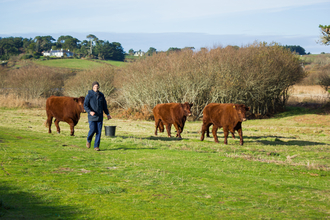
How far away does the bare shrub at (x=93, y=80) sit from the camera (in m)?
45.2

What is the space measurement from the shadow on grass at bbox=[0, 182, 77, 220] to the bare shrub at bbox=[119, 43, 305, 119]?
2863cm

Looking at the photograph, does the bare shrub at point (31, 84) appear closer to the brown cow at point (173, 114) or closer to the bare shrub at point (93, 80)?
the bare shrub at point (93, 80)

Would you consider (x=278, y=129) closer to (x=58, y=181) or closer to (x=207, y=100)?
(x=207, y=100)

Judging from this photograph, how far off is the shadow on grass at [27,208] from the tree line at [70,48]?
110530 millimetres

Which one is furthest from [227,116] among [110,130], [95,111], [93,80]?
[93,80]

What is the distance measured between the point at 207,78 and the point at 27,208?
98.7 ft

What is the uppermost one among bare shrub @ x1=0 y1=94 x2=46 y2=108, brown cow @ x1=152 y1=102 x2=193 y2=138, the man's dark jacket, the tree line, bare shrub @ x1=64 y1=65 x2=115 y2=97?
the tree line

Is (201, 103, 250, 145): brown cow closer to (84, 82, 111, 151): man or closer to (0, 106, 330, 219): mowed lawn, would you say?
(0, 106, 330, 219): mowed lawn

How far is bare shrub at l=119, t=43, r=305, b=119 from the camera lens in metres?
33.9

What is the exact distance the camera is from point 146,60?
1528 inches

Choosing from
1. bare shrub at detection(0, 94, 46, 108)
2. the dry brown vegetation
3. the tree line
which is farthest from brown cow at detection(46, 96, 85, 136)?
the tree line

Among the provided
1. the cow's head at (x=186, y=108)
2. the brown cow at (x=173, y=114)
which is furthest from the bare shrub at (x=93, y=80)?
the cow's head at (x=186, y=108)

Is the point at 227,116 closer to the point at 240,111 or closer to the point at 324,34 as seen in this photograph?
the point at 240,111

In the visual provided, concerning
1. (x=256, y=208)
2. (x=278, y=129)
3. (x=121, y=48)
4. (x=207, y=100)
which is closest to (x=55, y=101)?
(x=256, y=208)
